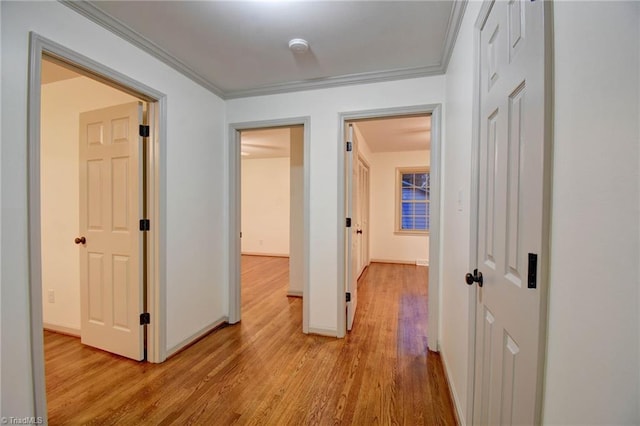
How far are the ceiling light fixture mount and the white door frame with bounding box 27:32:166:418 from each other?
111 cm

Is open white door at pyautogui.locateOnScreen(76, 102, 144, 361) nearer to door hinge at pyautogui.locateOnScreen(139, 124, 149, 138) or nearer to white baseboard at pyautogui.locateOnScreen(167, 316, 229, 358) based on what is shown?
A: door hinge at pyautogui.locateOnScreen(139, 124, 149, 138)

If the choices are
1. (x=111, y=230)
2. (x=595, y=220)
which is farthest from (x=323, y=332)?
(x=595, y=220)

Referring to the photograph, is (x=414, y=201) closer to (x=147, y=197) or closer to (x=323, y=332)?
(x=323, y=332)

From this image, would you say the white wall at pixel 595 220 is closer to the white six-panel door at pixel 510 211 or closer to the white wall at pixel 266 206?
the white six-panel door at pixel 510 211

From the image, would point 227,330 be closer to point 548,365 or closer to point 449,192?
point 449,192

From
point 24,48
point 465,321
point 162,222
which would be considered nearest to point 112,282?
point 162,222

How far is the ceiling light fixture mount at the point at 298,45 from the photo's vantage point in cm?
199

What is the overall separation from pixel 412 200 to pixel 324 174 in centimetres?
405

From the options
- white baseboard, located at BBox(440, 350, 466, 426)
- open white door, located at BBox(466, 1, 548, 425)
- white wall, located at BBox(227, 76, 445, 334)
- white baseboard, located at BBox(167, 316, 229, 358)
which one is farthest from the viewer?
white wall, located at BBox(227, 76, 445, 334)

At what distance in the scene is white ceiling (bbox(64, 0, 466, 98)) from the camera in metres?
1.67

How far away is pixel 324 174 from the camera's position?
2672 millimetres

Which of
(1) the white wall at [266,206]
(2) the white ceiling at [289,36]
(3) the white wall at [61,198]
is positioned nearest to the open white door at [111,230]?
(3) the white wall at [61,198]

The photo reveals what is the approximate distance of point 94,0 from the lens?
1609 millimetres

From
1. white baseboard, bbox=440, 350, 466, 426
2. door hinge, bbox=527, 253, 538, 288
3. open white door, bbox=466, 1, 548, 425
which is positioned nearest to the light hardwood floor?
white baseboard, bbox=440, 350, 466, 426
